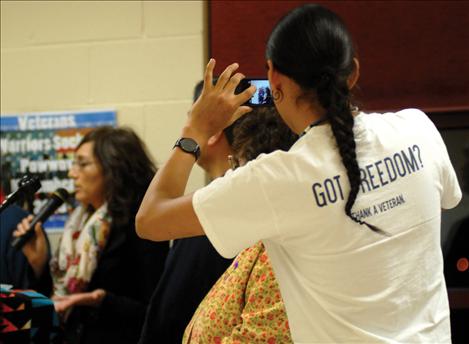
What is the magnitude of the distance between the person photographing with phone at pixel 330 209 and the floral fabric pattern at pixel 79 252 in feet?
4.25

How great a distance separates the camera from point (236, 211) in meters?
0.98

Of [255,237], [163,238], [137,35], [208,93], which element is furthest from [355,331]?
[137,35]

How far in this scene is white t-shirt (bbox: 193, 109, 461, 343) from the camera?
0.97 metres

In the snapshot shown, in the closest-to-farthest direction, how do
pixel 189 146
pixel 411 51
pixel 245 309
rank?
pixel 189 146
pixel 245 309
pixel 411 51

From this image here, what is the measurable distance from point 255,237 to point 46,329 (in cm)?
114

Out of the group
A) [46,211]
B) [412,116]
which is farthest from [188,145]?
[46,211]

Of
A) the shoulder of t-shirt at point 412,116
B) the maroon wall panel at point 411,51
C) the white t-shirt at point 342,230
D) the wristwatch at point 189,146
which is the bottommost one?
the white t-shirt at point 342,230

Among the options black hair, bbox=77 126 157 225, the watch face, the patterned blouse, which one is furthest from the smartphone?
black hair, bbox=77 126 157 225

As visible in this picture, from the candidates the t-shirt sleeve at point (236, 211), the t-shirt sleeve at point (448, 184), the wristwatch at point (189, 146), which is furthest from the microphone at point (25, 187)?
the t-shirt sleeve at point (448, 184)

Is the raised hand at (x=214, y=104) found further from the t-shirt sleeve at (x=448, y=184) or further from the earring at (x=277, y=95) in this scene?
the t-shirt sleeve at (x=448, y=184)

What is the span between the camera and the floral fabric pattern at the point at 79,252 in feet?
7.45

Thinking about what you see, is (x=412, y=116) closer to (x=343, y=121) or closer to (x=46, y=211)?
(x=343, y=121)

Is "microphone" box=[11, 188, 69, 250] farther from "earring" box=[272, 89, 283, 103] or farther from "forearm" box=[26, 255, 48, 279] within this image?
"earring" box=[272, 89, 283, 103]

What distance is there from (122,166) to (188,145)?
1310 millimetres
